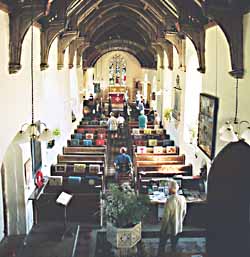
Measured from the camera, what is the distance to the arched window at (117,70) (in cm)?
3369

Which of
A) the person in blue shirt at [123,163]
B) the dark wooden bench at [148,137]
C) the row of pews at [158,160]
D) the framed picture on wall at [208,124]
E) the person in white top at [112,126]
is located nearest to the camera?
the framed picture on wall at [208,124]

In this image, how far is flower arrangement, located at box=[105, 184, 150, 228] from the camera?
6477 mm

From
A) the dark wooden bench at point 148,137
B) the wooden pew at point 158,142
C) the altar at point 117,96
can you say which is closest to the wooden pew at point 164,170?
the wooden pew at point 158,142

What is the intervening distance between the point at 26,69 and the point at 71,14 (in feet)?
10.8

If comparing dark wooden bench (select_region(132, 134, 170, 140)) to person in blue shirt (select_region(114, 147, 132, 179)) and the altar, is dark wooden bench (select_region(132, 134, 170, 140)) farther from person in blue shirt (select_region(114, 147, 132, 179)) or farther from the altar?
the altar

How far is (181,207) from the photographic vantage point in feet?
28.2

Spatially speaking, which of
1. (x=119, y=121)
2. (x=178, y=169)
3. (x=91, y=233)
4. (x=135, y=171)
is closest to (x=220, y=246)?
(x=91, y=233)

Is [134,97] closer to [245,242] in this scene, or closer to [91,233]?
[91,233]

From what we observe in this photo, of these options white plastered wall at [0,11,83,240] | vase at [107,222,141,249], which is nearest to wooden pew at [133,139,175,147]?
white plastered wall at [0,11,83,240]

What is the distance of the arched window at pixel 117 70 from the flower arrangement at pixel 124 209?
27535 mm

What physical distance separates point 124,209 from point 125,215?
82 millimetres

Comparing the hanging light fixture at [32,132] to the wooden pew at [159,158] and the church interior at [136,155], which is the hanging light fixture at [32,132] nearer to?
the church interior at [136,155]

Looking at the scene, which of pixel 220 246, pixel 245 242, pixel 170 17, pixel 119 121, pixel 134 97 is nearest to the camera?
pixel 245 242

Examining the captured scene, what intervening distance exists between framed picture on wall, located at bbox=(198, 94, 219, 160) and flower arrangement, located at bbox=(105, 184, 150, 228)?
4116 millimetres
